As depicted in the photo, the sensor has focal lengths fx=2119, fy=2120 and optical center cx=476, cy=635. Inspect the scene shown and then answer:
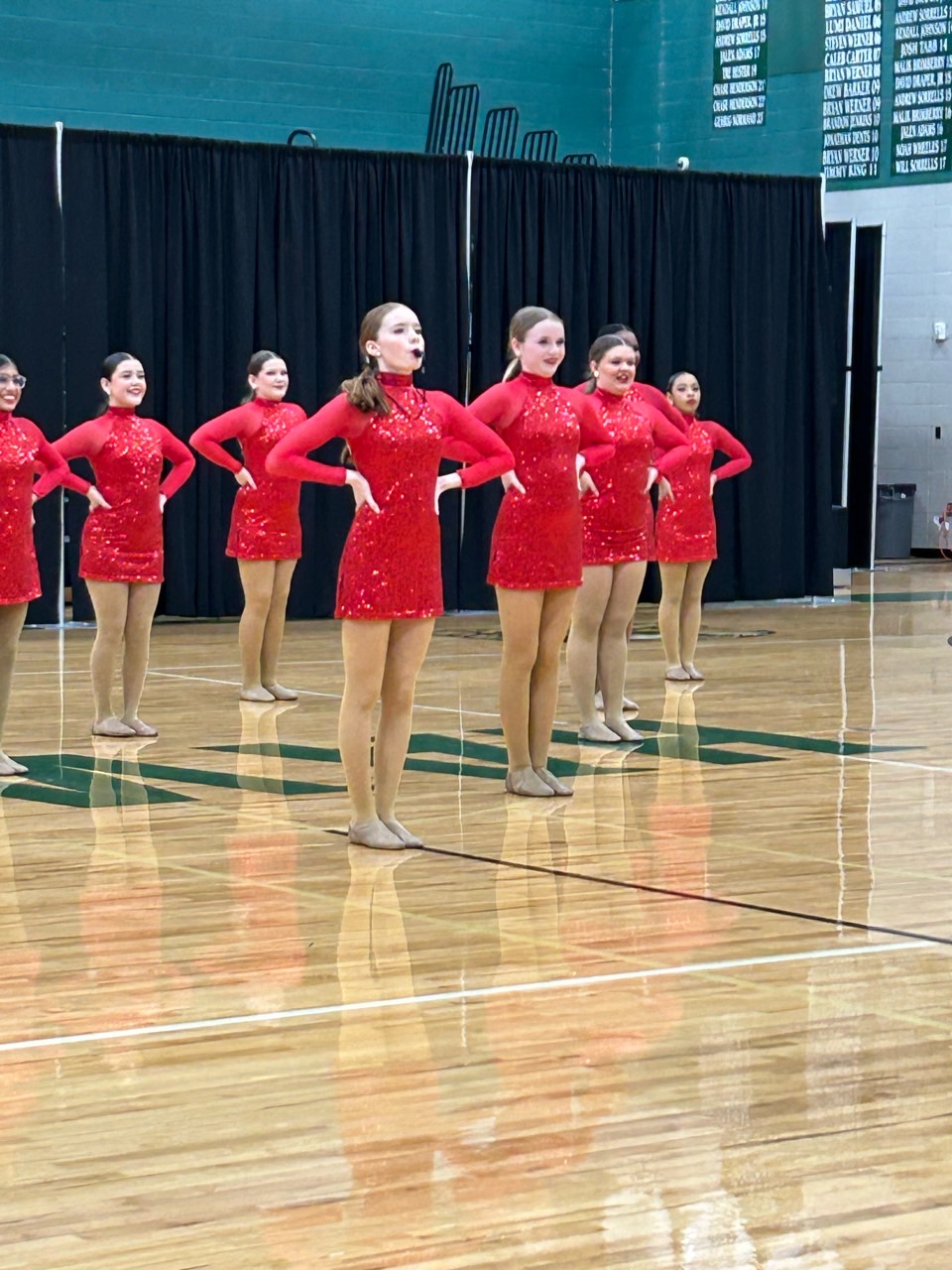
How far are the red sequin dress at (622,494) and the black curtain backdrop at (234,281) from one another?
5.18 metres

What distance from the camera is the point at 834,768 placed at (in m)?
7.00

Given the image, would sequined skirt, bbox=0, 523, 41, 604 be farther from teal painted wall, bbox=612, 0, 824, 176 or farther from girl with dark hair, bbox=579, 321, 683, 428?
teal painted wall, bbox=612, 0, 824, 176

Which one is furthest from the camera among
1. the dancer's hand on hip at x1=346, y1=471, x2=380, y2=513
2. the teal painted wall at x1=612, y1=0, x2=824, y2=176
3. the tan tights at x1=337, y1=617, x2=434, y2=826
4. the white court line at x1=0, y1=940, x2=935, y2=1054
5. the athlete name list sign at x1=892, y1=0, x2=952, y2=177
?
the teal painted wall at x1=612, y1=0, x2=824, y2=176

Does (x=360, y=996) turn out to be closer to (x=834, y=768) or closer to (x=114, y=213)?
(x=834, y=768)

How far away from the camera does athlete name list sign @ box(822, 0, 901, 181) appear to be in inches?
664

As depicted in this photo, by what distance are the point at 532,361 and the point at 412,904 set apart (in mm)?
2024

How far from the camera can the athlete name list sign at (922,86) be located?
650 inches

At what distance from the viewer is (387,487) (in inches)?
217

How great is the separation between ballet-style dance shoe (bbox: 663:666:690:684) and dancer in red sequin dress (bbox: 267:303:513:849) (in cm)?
409

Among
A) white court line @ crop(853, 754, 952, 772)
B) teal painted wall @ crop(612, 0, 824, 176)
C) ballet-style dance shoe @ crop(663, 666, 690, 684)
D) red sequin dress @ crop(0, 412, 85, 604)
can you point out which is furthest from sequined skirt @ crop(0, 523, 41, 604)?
teal painted wall @ crop(612, 0, 824, 176)

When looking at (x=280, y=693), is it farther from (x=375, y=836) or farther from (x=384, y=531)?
(x=384, y=531)

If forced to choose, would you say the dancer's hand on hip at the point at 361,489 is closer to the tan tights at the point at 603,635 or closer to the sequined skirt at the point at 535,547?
the sequined skirt at the point at 535,547

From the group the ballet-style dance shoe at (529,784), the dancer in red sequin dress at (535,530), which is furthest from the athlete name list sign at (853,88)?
the ballet-style dance shoe at (529,784)

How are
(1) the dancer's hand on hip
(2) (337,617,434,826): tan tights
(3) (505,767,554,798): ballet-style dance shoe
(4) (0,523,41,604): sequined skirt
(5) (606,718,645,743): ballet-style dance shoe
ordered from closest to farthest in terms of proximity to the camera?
(1) the dancer's hand on hip
(2) (337,617,434,826): tan tights
(3) (505,767,554,798): ballet-style dance shoe
(4) (0,523,41,604): sequined skirt
(5) (606,718,645,743): ballet-style dance shoe
